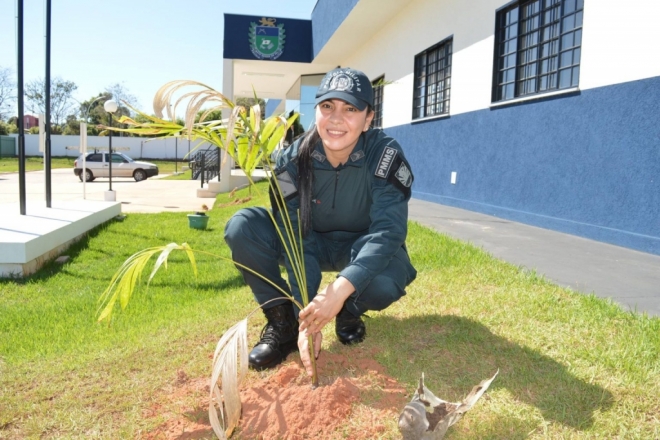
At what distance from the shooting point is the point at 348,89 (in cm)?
208

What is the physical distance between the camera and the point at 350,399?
206cm

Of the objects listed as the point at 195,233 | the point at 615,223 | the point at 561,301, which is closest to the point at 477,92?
the point at 615,223

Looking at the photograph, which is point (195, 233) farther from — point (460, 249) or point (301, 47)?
point (301, 47)

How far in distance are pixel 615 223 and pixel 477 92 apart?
3393 millimetres

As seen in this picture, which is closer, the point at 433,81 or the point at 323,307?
the point at 323,307

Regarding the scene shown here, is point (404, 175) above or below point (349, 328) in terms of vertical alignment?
above

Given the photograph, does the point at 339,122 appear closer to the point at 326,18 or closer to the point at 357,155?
the point at 357,155

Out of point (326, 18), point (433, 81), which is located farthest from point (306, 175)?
point (326, 18)

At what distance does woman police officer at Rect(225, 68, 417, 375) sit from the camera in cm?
214

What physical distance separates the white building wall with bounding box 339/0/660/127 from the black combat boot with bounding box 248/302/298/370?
3770 millimetres

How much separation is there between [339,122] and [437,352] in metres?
1.19

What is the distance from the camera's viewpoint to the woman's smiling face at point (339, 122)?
2.16m

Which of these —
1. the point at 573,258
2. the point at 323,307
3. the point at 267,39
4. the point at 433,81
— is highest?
the point at 267,39

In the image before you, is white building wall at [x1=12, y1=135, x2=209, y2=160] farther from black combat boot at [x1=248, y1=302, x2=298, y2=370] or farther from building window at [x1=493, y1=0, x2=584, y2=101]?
black combat boot at [x1=248, y1=302, x2=298, y2=370]
